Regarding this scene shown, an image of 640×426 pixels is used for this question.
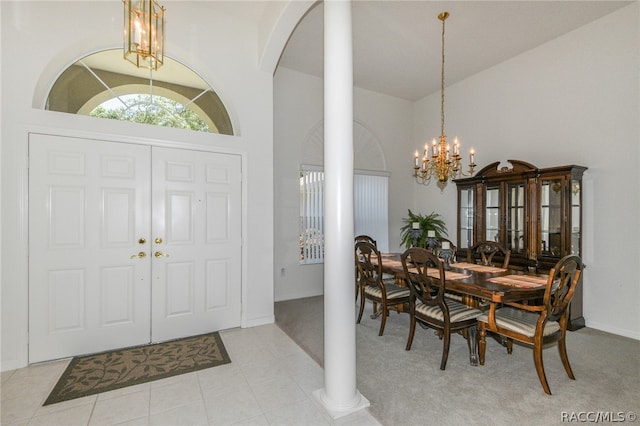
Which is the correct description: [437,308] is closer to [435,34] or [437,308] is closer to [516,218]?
[516,218]

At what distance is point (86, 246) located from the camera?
3.01m

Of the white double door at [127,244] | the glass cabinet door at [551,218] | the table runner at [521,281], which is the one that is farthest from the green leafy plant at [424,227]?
the white double door at [127,244]

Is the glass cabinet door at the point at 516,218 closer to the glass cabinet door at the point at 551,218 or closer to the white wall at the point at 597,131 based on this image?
the glass cabinet door at the point at 551,218

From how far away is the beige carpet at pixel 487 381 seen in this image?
6.93 ft

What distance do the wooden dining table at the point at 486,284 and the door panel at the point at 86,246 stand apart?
9.13 feet

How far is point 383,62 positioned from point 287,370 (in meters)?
4.53

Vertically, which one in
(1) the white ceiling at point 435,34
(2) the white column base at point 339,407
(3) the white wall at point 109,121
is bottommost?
(2) the white column base at point 339,407

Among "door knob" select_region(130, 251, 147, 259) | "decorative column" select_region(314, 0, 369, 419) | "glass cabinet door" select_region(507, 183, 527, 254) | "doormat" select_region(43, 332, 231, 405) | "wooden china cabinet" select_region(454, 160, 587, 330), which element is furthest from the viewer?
"glass cabinet door" select_region(507, 183, 527, 254)

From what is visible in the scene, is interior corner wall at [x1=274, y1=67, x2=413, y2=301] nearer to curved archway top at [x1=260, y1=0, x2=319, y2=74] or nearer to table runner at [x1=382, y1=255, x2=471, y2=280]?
curved archway top at [x1=260, y1=0, x2=319, y2=74]

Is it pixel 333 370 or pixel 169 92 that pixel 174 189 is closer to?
pixel 169 92

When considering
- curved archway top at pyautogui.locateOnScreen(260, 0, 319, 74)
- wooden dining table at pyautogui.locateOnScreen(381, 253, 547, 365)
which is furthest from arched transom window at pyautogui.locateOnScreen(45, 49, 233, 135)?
wooden dining table at pyautogui.locateOnScreen(381, 253, 547, 365)

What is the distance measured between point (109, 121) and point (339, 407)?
337 centimetres

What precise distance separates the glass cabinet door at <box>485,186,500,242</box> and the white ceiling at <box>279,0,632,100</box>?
80.4 inches

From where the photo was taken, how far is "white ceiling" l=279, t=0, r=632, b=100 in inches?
138
